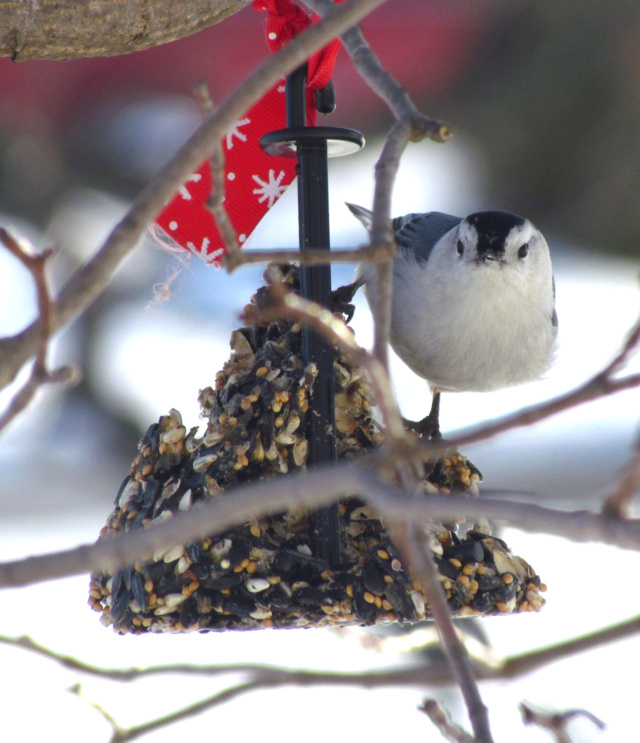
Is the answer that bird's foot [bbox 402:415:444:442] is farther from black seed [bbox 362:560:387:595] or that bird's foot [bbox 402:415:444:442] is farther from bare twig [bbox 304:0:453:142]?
bare twig [bbox 304:0:453:142]

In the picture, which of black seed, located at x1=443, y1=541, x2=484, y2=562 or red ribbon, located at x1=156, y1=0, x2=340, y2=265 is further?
red ribbon, located at x1=156, y1=0, x2=340, y2=265

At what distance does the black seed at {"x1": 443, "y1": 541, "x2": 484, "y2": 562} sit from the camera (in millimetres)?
1157

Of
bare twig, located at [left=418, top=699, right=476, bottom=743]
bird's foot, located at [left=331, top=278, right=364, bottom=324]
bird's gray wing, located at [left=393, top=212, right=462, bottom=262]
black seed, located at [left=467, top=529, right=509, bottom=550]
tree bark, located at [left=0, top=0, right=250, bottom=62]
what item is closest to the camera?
bare twig, located at [left=418, top=699, right=476, bottom=743]

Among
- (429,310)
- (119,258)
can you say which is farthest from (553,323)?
(119,258)

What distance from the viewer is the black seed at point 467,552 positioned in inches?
45.6

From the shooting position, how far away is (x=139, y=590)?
1.11 metres

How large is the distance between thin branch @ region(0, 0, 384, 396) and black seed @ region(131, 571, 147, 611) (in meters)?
0.57

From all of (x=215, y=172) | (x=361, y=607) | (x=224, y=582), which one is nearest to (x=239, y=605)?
(x=224, y=582)

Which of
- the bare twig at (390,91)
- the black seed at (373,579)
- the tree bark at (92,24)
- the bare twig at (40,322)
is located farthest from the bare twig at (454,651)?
the tree bark at (92,24)

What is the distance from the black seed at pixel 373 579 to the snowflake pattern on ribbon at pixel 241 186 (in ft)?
1.46

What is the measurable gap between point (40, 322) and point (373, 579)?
0.68m

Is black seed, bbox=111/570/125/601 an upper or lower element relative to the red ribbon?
lower

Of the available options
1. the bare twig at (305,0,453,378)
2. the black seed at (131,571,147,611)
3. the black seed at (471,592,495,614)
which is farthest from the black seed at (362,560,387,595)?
the bare twig at (305,0,453,378)

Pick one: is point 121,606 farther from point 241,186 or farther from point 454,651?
point 454,651
